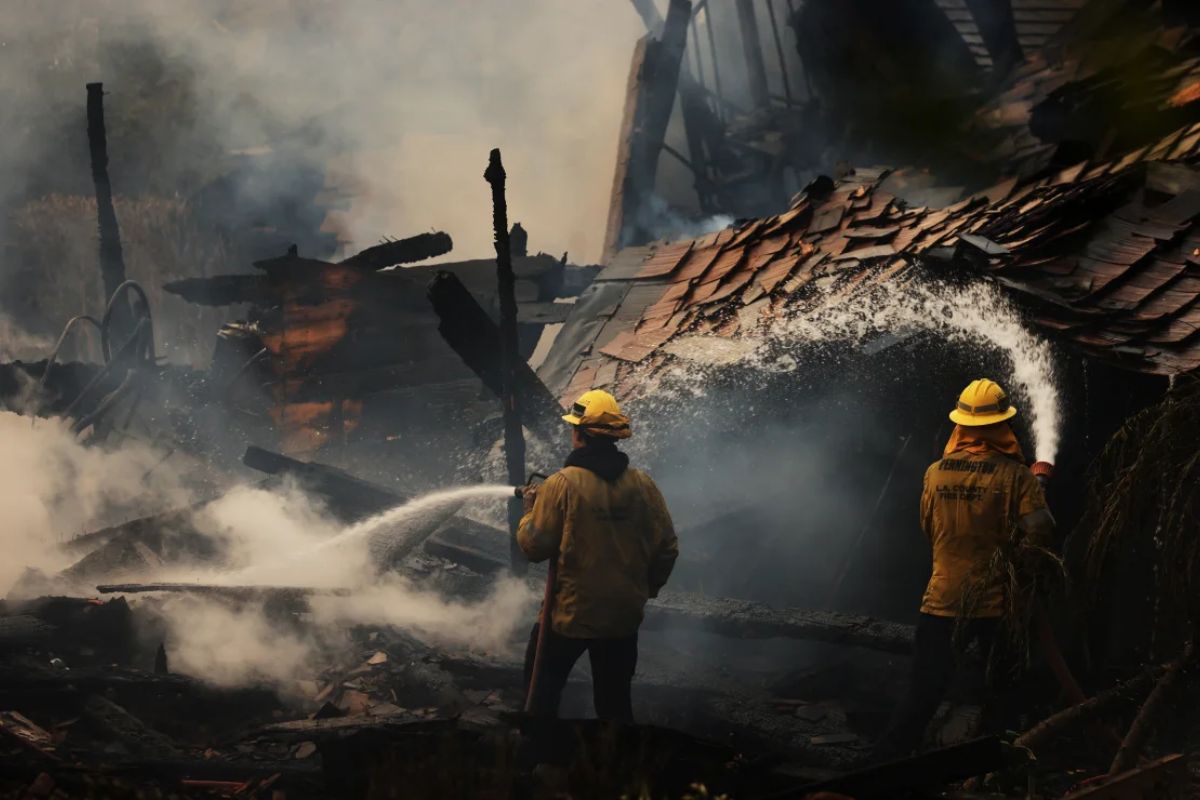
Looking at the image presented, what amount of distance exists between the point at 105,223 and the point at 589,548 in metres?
10.2

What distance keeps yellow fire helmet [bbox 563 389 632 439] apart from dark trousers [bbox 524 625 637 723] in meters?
1.05

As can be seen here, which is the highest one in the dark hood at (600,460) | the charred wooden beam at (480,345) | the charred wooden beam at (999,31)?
the charred wooden beam at (999,31)

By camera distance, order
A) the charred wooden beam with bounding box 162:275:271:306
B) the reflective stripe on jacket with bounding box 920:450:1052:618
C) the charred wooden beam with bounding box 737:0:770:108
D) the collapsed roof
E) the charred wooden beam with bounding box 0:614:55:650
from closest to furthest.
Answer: the reflective stripe on jacket with bounding box 920:450:1052:618, the charred wooden beam with bounding box 0:614:55:650, the collapsed roof, the charred wooden beam with bounding box 162:275:271:306, the charred wooden beam with bounding box 737:0:770:108

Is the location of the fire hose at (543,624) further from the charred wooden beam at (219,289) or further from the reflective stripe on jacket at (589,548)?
the charred wooden beam at (219,289)

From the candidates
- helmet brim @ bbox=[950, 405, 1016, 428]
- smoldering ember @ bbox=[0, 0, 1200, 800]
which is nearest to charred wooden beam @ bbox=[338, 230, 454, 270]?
smoldering ember @ bbox=[0, 0, 1200, 800]

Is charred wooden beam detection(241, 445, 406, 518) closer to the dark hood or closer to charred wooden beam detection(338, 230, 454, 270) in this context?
the dark hood

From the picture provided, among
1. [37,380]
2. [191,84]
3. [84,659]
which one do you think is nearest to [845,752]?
[84,659]

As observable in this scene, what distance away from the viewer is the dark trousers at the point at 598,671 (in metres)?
5.79

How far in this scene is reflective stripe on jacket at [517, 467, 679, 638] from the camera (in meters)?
5.64

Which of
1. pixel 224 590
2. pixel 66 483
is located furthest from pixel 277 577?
pixel 66 483

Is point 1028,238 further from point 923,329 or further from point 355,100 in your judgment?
point 355,100

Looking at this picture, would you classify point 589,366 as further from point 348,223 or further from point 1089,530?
point 348,223

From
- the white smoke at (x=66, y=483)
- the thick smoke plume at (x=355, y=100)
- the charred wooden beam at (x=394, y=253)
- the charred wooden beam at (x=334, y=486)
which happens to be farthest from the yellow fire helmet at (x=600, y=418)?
the thick smoke plume at (x=355, y=100)

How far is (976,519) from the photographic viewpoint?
562cm
